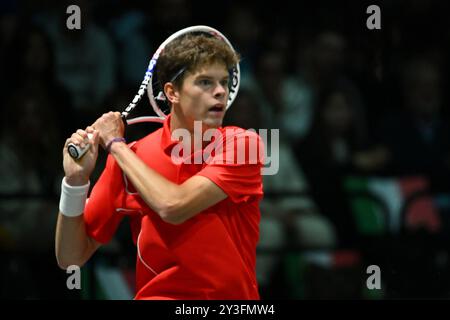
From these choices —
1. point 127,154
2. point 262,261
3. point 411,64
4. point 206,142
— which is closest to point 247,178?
point 206,142

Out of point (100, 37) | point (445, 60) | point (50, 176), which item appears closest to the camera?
point (50, 176)

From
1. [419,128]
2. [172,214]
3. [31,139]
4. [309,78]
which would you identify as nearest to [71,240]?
[172,214]

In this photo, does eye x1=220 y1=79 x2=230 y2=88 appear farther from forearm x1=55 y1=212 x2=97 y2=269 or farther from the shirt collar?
forearm x1=55 y1=212 x2=97 y2=269

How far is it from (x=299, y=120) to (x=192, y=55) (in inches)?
123

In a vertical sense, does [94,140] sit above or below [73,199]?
above

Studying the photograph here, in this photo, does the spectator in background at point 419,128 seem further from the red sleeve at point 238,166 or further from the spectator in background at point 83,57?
the red sleeve at point 238,166

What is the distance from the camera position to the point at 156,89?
13.4ft

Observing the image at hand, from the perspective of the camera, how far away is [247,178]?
376 centimetres

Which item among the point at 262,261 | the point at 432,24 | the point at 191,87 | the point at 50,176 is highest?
the point at 432,24

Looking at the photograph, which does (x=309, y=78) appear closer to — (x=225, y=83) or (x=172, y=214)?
(x=225, y=83)

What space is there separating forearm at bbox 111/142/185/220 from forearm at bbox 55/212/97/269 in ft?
1.09
